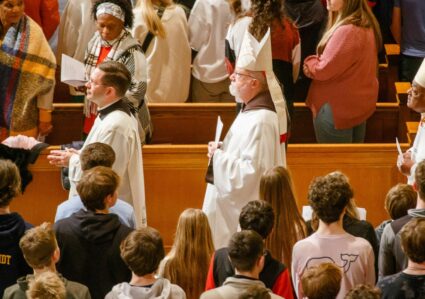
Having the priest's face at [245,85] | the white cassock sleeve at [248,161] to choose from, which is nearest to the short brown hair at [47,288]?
the white cassock sleeve at [248,161]

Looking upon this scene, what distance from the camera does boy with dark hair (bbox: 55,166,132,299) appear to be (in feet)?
19.2

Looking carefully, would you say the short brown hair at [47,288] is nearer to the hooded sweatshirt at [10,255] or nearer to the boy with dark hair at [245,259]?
the boy with dark hair at [245,259]

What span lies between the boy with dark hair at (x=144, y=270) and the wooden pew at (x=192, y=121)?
149 inches

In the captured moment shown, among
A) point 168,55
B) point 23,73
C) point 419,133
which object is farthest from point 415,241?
point 168,55

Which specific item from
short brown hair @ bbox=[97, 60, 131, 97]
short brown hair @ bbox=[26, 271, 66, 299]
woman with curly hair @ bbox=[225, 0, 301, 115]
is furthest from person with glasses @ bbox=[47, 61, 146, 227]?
short brown hair @ bbox=[26, 271, 66, 299]

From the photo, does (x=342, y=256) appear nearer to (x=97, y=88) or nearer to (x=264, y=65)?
(x=264, y=65)

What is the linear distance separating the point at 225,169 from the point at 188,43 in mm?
2444

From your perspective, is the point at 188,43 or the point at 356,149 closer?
the point at 356,149

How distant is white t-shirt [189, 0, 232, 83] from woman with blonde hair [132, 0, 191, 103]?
112mm

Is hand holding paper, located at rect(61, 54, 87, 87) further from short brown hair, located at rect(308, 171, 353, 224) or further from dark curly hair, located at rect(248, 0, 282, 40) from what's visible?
short brown hair, located at rect(308, 171, 353, 224)

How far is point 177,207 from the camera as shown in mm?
8500

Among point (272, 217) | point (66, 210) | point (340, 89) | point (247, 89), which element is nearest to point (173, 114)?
point (340, 89)

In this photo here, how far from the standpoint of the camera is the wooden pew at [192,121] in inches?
355

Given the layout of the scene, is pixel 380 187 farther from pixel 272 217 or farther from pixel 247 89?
pixel 272 217
